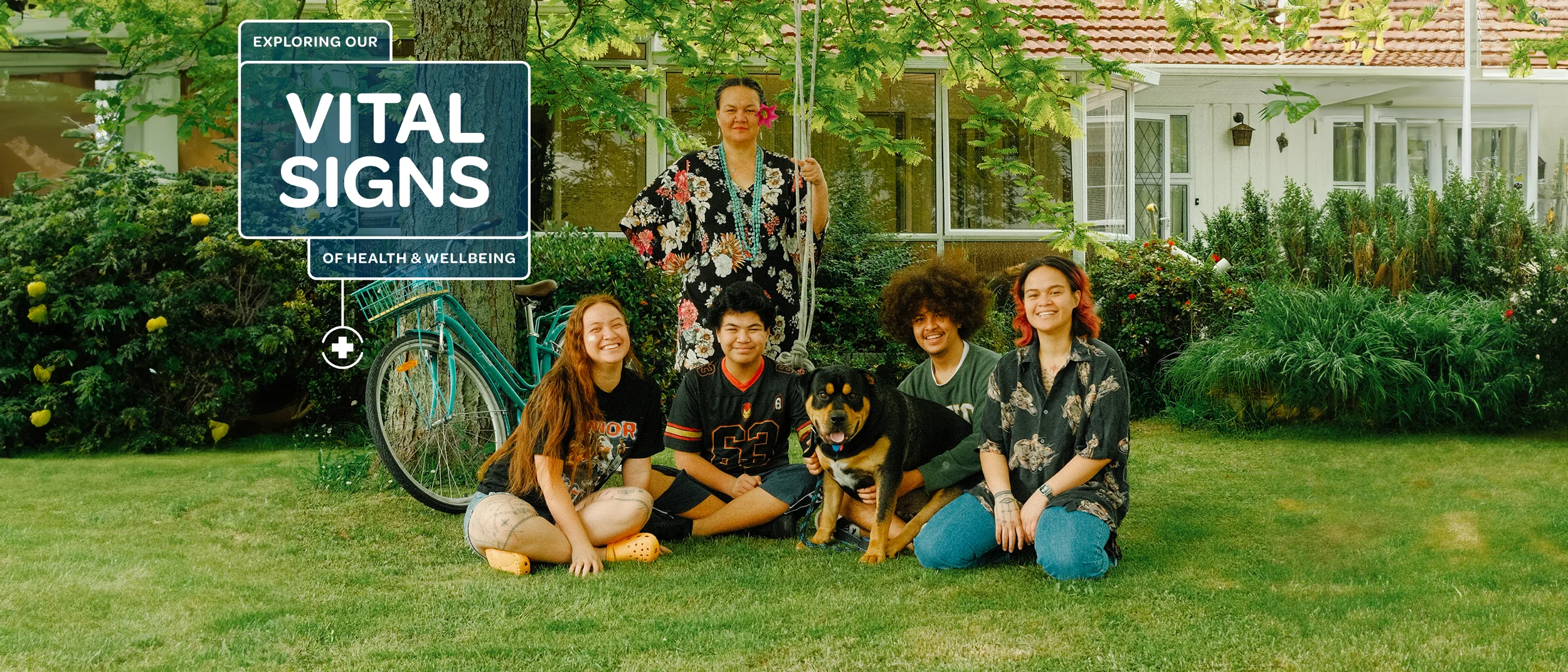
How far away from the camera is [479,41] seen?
538 centimetres

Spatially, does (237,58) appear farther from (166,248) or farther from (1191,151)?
(1191,151)

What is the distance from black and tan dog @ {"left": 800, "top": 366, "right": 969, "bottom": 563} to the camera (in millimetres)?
3801

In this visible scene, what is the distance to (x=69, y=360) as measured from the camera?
263 inches

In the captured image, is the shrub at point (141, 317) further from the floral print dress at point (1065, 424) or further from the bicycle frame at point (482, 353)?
the floral print dress at point (1065, 424)

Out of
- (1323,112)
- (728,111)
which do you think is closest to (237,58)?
(728,111)

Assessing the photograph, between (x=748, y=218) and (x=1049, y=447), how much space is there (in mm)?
1497

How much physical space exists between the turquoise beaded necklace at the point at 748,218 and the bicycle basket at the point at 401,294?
1.27 metres

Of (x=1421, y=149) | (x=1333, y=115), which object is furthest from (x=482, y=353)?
(x=1421, y=149)

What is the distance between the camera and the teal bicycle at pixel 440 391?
4.90 metres

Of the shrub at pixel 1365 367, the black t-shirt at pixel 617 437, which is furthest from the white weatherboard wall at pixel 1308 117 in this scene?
the black t-shirt at pixel 617 437

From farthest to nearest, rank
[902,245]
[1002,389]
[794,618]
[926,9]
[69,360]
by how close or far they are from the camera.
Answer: [902,245] < [69,360] < [926,9] < [1002,389] < [794,618]

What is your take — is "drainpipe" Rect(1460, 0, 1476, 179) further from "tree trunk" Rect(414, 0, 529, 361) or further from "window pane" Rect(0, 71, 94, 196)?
"window pane" Rect(0, 71, 94, 196)

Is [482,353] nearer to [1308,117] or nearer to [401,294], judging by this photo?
[401,294]

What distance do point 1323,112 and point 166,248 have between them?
12349mm
